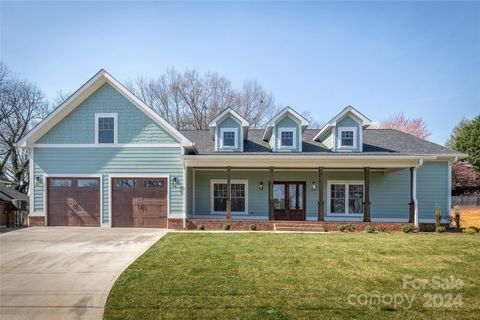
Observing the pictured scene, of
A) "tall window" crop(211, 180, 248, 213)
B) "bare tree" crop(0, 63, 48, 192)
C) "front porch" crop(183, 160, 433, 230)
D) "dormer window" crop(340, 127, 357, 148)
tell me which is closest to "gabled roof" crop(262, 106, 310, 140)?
"dormer window" crop(340, 127, 357, 148)

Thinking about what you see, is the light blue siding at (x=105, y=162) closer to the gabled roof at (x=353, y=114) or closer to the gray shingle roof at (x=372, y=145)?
the gray shingle roof at (x=372, y=145)

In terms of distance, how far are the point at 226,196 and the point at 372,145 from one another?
8.22 meters

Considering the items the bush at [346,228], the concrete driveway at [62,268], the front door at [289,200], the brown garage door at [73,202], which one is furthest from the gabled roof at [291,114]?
the brown garage door at [73,202]

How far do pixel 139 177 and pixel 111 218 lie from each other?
225cm

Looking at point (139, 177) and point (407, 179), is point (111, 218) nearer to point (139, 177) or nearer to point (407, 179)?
point (139, 177)

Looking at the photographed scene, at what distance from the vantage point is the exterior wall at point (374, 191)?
14.9 metres

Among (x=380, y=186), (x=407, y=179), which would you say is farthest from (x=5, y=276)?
(x=407, y=179)

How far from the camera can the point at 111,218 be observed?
44.3ft

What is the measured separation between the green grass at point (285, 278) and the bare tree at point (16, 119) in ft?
86.0

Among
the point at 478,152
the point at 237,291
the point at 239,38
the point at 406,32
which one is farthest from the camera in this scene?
the point at 478,152

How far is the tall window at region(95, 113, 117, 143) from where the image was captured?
13.6m

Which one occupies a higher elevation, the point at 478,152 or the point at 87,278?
the point at 478,152

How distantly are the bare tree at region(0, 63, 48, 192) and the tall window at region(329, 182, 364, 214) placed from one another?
2703 cm

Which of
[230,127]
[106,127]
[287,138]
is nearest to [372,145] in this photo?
[287,138]
